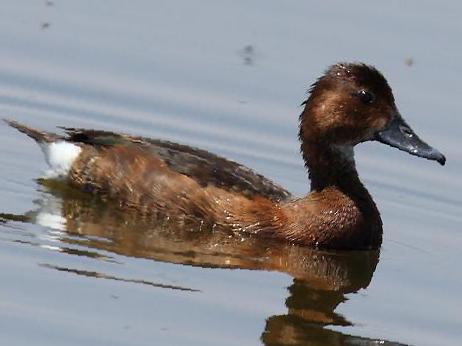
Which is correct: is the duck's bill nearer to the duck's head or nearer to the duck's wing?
the duck's head

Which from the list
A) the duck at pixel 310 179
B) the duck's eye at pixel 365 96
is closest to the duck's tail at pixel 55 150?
the duck at pixel 310 179

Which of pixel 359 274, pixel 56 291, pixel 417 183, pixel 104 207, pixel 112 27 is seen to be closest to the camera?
pixel 56 291

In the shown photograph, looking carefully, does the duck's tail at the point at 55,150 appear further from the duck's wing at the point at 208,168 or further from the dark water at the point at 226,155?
the duck's wing at the point at 208,168

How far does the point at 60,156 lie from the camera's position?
488 inches

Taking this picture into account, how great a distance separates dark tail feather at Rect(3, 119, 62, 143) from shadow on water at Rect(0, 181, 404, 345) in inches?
13.4

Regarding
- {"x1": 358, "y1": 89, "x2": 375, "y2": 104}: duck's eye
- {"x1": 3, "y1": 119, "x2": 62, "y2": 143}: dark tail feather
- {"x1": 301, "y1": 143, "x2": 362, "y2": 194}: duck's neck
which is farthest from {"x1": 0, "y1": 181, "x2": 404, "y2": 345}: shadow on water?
{"x1": 358, "y1": 89, "x2": 375, "y2": 104}: duck's eye

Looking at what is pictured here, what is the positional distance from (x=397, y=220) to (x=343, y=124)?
3.01ft

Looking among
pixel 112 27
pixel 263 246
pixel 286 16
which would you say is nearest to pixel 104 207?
pixel 263 246

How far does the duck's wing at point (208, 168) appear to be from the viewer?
11820 mm

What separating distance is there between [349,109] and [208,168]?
1145 millimetres

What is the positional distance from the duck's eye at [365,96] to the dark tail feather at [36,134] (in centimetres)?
238

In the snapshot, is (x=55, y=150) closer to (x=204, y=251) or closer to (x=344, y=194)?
(x=204, y=251)

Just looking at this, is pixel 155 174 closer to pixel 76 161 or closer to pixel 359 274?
pixel 76 161

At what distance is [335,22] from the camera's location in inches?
624
